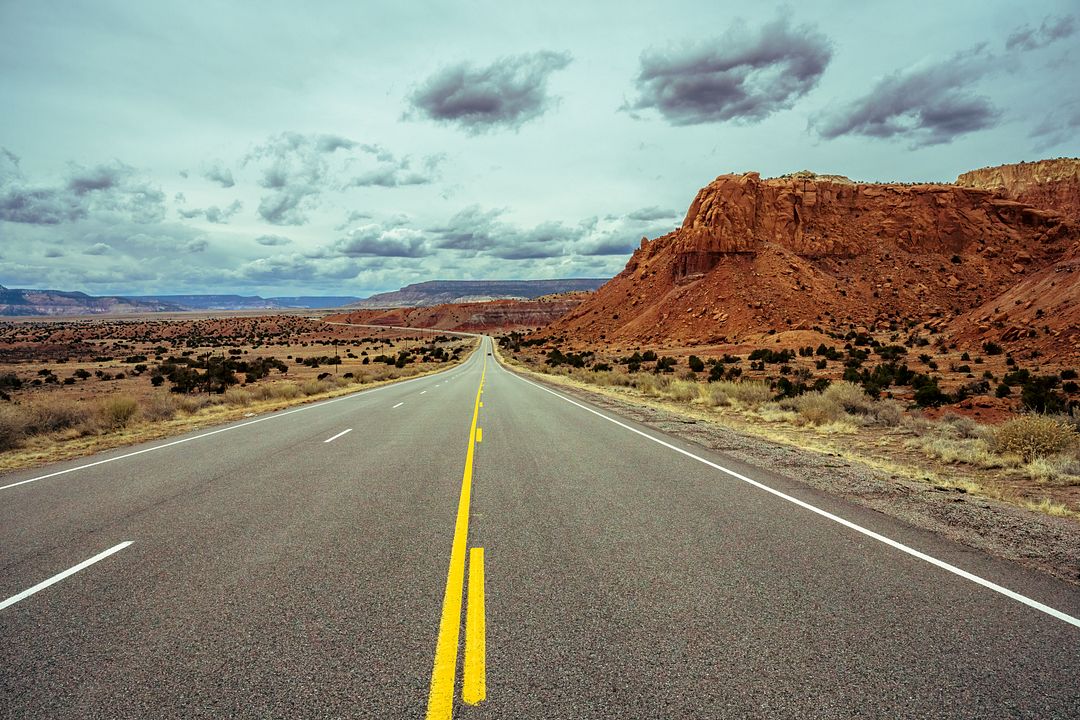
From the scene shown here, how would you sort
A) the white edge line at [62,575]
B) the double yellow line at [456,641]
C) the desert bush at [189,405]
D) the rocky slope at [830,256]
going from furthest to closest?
the rocky slope at [830,256] < the desert bush at [189,405] < the white edge line at [62,575] < the double yellow line at [456,641]

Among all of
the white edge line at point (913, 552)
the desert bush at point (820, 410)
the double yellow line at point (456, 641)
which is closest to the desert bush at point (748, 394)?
the desert bush at point (820, 410)

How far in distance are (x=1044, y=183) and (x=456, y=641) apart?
123 meters

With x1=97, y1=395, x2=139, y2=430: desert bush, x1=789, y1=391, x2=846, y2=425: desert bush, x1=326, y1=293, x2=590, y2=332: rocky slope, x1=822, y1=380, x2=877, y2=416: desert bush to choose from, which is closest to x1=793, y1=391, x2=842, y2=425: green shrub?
x1=789, y1=391, x2=846, y2=425: desert bush

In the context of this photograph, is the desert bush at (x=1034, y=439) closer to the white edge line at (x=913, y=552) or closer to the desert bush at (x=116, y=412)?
the white edge line at (x=913, y=552)

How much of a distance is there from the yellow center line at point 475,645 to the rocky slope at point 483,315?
157m

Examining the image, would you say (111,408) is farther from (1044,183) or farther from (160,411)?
(1044,183)

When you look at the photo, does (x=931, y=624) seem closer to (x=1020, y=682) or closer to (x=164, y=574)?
(x=1020, y=682)

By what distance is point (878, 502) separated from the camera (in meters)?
7.11

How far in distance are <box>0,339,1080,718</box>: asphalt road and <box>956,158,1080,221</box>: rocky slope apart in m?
99.5

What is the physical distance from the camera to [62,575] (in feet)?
15.3

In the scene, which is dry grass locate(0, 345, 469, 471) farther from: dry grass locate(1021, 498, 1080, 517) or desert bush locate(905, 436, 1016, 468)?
desert bush locate(905, 436, 1016, 468)

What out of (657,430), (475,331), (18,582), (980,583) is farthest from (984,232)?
(475,331)

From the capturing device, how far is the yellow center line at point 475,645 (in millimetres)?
2990

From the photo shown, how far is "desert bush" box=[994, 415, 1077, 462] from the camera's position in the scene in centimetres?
964
